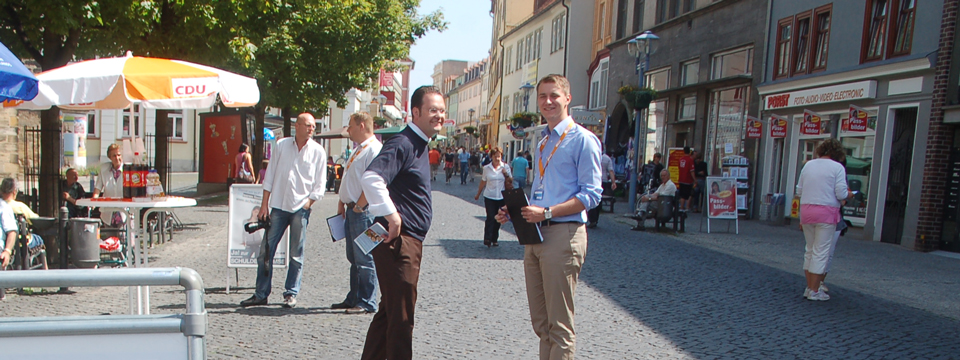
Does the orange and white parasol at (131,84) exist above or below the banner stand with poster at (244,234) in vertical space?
above

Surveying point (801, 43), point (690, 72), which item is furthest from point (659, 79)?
point (801, 43)

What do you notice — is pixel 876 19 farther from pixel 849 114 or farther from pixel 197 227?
pixel 197 227

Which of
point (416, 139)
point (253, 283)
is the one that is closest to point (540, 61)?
point (253, 283)

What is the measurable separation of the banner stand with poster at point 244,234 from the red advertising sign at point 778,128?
45.4 feet

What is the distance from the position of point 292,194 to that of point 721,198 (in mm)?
10941

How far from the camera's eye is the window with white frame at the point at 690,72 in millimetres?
22359

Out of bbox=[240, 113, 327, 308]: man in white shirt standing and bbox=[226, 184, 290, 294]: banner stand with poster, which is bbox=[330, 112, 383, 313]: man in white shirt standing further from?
bbox=[226, 184, 290, 294]: banner stand with poster

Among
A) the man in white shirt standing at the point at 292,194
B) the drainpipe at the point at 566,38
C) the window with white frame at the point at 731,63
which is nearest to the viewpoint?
the man in white shirt standing at the point at 292,194

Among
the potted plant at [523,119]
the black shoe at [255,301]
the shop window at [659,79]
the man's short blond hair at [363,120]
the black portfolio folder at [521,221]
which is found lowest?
the black shoe at [255,301]

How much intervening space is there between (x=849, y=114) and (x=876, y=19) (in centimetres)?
202

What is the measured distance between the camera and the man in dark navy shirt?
3818 mm

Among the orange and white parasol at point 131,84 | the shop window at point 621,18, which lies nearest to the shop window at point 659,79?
the shop window at point 621,18

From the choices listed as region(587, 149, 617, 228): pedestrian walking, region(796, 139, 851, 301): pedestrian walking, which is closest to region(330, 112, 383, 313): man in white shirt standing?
region(796, 139, 851, 301): pedestrian walking

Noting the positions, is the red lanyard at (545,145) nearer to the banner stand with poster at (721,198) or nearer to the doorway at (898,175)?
the banner stand with poster at (721,198)
